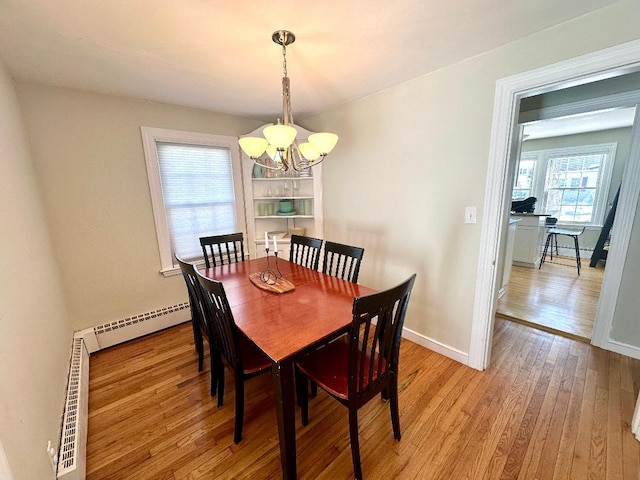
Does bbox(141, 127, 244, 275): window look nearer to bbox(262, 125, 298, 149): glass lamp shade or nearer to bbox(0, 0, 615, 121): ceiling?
bbox(0, 0, 615, 121): ceiling

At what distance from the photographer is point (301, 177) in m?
3.21

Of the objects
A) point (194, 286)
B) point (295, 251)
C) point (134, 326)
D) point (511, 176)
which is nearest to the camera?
point (194, 286)

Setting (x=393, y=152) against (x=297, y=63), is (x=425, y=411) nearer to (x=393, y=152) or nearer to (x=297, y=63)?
(x=393, y=152)

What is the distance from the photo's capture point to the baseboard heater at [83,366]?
1232mm

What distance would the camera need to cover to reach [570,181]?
205 inches

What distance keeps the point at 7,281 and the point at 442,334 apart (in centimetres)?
275

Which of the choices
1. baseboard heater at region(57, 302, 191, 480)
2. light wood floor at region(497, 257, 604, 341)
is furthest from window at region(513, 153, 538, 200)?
baseboard heater at region(57, 302, 191, 480)

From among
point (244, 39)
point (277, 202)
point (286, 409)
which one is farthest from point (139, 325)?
point (244, 39)

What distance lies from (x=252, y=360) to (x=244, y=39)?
191 cm

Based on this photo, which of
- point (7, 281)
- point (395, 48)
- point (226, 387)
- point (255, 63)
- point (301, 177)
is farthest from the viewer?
point (301, 177)

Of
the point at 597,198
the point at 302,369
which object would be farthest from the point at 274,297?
the point at 597,198

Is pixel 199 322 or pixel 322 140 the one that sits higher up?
pixel 322 140

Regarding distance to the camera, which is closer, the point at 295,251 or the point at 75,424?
the point at 75,424

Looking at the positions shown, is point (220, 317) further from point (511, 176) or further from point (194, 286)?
point (511, 176)
